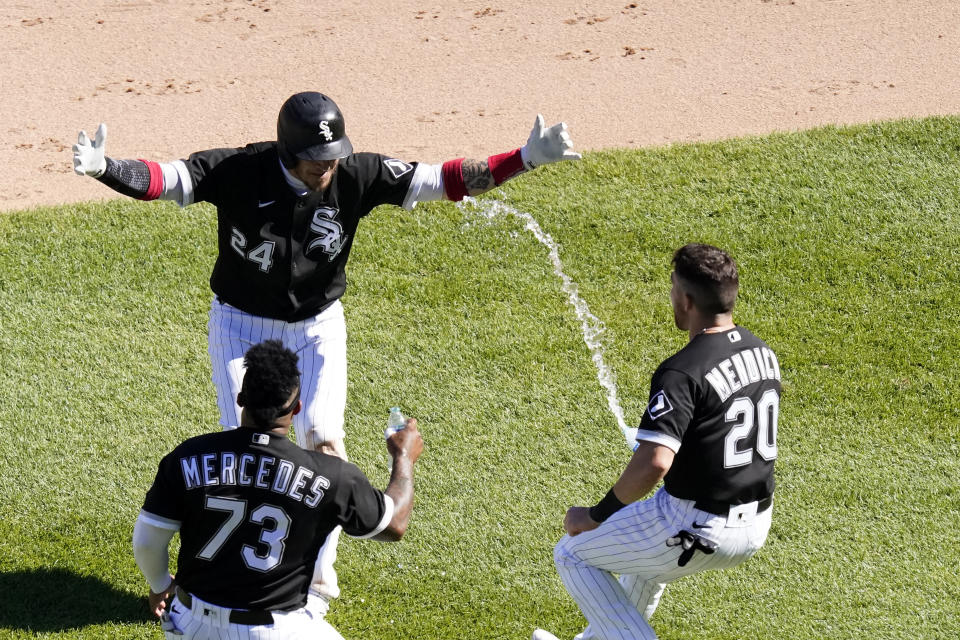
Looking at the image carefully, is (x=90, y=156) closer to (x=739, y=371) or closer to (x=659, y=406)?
(x=659, y=406)

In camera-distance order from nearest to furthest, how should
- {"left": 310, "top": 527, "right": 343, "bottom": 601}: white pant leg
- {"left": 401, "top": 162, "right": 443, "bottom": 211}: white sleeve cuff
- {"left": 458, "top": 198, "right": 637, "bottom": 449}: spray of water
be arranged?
{"left": 310, "top": 527, "right": 343, "bottom": 601}: white pant leg
{"left": 401, "top": 162, "right": 443, "bottom": 211}: white sleeve cuff
{"left": 458, "top": 198, "right": 637, "bottom": 449}: spray of water

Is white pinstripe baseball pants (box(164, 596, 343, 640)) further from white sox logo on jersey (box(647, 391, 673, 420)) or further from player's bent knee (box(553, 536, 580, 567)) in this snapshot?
white sox logo on jersey (box(647, 391, 673, 420))

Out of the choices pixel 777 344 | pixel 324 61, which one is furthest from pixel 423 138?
pixel 777 344

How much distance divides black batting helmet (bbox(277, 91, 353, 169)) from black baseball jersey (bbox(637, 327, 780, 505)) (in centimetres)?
176

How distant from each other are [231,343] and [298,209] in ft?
2.27

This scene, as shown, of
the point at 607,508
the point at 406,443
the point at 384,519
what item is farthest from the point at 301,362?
the point at 607,508

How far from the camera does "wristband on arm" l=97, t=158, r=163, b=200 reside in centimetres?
483

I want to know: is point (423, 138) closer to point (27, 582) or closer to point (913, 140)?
point (913, 140)

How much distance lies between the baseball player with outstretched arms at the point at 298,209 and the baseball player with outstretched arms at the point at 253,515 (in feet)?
3.81

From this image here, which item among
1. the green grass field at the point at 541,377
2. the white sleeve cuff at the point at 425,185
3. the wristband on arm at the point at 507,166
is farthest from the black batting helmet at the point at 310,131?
the green grass field at the point at 541,377

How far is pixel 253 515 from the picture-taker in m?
3.65

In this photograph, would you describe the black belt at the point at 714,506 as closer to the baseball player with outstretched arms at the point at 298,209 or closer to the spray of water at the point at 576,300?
the baseball player with outstretched arms at the point at 298,209

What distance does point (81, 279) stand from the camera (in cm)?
762

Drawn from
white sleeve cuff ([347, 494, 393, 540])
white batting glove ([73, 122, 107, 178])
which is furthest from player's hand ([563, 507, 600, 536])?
white batting glove ([73, 122, 107, 178])
